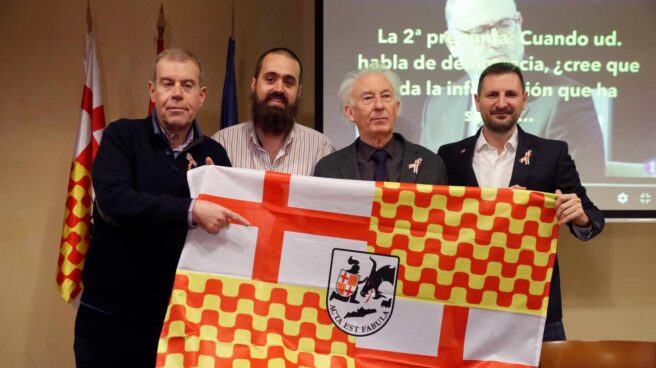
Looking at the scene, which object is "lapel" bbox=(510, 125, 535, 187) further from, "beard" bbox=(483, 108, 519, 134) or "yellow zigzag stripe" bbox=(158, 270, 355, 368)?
"yellow zigzag stripe" bbox=(158, 270, 355, 368)

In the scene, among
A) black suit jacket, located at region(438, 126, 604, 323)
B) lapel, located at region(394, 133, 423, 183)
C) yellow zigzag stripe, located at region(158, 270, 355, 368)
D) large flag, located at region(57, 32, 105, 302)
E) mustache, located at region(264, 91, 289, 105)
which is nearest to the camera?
yellow zigzag stripe, located at region(158, 270, 355, 368)

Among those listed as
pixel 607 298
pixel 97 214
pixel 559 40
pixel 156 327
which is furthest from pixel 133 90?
A: pixel 607 298

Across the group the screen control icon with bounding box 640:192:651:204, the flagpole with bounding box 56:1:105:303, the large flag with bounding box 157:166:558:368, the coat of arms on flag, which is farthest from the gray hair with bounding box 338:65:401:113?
the screen control icon with bounding box 640:192:651:204

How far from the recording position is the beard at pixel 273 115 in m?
2.78

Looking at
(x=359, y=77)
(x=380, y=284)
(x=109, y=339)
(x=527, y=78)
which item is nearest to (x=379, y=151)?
(x=359, y=77)

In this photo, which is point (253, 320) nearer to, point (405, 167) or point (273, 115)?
point (405, 167)

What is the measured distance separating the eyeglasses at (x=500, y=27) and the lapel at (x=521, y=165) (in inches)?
40.9

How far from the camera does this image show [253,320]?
2.06 metres

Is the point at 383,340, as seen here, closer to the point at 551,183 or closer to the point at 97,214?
the point at 551,183

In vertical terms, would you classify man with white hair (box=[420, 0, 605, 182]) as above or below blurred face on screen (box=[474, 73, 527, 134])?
above

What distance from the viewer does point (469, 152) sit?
8.91ft

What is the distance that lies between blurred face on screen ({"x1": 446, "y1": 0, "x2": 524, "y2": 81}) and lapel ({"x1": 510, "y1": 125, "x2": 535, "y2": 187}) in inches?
37.7

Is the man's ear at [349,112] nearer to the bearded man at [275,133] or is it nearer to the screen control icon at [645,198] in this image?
the bearded man at [275,133]

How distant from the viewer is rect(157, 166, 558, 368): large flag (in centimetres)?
205
